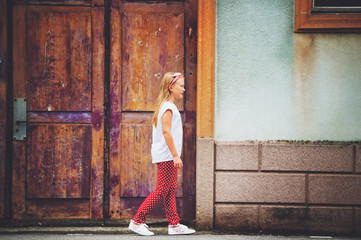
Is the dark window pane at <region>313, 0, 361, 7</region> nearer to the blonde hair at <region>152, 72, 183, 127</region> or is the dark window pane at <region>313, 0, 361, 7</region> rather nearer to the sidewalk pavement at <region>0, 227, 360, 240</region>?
the blonde hair at <region>152, 72, 183, 127</region>

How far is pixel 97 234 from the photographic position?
4.34m

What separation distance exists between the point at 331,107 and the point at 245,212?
155 cm

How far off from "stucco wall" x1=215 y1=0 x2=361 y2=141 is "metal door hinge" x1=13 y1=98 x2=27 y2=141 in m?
2.28

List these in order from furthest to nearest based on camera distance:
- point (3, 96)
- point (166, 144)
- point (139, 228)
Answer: point (3, 96) < point (139, 228) < point (166, 144)

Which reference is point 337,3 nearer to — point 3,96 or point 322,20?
point 322,20

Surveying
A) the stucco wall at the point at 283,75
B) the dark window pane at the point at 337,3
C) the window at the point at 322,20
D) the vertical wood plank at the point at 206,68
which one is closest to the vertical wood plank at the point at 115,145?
the vertical wood plank at the point at 206,68

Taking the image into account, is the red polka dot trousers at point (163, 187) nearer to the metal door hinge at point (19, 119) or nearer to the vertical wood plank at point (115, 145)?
the vertical wood plank at point (115, 145)

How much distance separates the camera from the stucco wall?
4352 mm

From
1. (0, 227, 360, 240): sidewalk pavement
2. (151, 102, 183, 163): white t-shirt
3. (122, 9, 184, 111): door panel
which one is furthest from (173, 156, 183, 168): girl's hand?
(122, 9, 184, 111): door panel

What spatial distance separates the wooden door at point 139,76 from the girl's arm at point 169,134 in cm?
75

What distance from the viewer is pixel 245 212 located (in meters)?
4.38

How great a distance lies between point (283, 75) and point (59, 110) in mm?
2660

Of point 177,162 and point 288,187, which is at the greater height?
point 177,162

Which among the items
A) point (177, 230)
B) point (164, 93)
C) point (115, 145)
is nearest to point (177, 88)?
point (164, 93)
